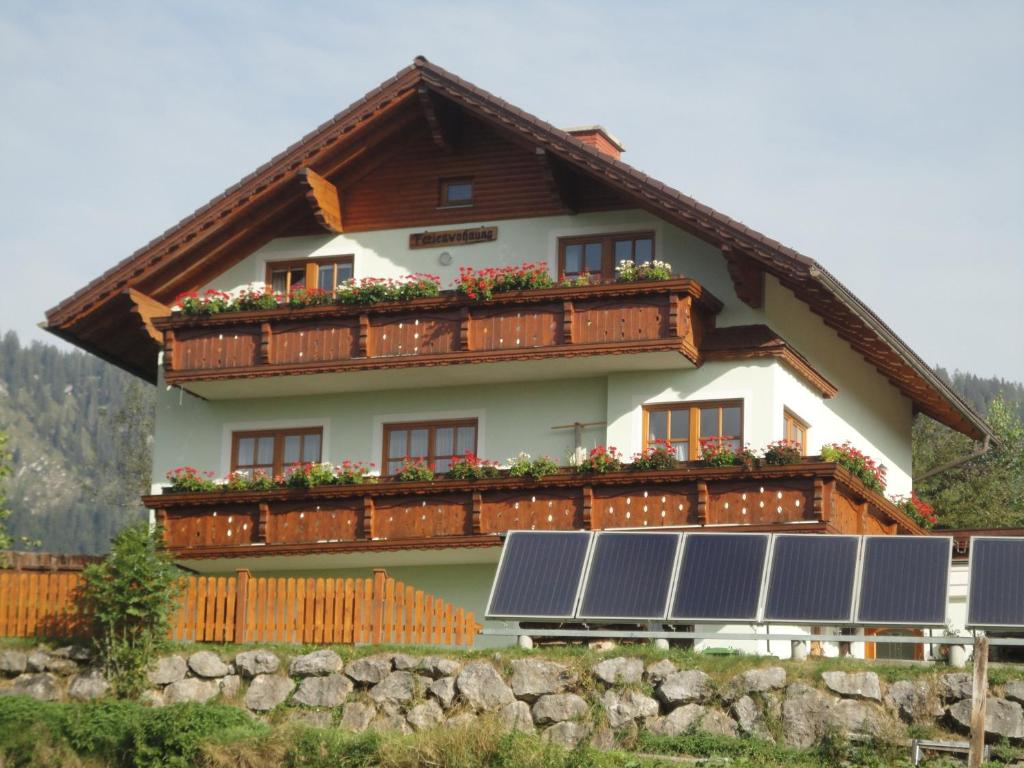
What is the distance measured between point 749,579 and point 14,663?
1087 cm

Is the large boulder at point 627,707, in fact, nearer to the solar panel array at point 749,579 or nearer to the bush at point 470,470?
the solar panel array at point 749,579

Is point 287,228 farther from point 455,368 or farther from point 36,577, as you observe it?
point 36,577

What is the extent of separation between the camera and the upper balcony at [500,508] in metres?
30.1

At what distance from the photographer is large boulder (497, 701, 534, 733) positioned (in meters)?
23.3

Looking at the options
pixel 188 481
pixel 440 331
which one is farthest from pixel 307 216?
pixel 188 481

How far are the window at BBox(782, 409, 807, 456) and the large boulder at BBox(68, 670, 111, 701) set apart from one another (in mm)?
12136

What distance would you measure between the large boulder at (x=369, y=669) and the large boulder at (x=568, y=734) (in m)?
2.76

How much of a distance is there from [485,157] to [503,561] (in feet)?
39.6

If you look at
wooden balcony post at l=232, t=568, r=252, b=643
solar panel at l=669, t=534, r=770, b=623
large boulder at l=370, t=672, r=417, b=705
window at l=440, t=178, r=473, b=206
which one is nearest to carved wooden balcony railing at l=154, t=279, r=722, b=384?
window at l=440, t=178, r=473, b=206

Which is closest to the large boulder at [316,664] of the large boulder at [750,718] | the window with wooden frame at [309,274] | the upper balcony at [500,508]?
the large boulder at [750,718]

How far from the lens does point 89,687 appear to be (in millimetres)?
26234

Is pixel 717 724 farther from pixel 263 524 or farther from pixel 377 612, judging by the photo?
pixel 263 524

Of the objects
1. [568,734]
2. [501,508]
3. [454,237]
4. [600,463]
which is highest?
[454,237]

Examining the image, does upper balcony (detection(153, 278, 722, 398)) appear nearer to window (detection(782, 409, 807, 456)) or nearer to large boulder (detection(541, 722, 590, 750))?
window (detection(782, 409, 807, 456))
